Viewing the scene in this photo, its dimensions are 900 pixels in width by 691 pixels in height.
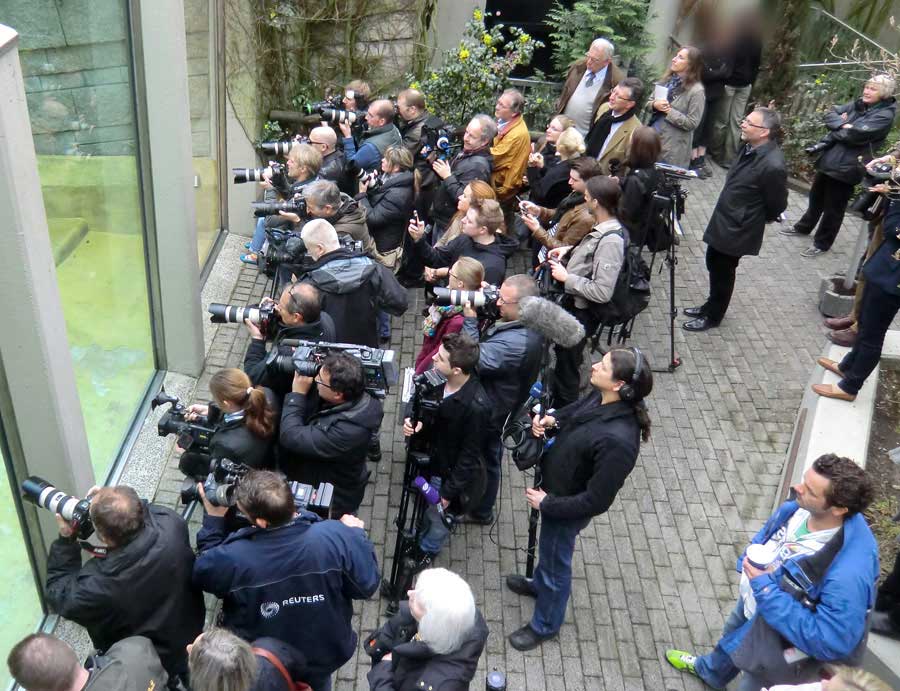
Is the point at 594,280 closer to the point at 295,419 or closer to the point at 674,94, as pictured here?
→ the point at 295,419

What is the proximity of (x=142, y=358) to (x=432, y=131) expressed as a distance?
9.85ft

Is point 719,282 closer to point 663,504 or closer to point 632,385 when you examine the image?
point 663,504

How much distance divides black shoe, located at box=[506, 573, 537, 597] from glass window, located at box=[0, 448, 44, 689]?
2656 mm

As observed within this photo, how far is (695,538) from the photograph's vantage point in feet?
18.9

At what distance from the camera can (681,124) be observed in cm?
795

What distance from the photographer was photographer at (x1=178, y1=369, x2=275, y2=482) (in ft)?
14.0

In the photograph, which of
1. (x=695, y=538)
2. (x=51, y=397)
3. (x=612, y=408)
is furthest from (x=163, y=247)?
(x=695, y=538)

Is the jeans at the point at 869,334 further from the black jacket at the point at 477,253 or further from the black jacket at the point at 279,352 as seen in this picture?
the black jacket at the point at 279,352

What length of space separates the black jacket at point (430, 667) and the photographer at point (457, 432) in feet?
4.61

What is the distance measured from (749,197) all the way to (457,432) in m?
3.68

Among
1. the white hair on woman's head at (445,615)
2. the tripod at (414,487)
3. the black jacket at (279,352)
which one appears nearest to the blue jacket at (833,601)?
the white hair on woman's head at (445,615)

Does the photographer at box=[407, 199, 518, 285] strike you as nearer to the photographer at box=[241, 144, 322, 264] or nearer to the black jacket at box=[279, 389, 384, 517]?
the photographer at box=[241, 144, 322, 264]

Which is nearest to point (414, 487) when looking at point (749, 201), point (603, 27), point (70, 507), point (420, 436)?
point (420, 436)

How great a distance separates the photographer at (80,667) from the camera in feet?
9.64
